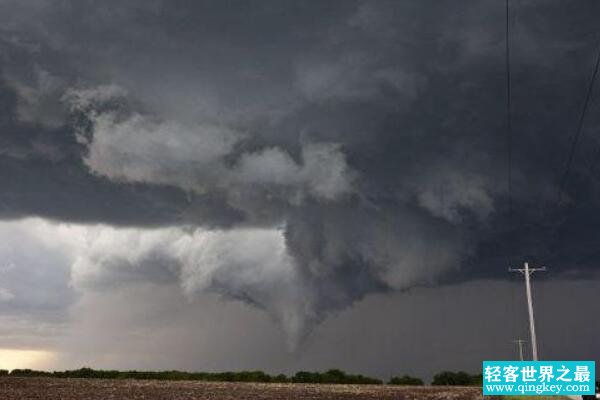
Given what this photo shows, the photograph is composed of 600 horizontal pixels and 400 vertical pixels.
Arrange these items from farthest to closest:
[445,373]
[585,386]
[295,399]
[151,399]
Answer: [445,373], [295,399], [151,399], [585,386]

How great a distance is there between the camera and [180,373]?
125625 mm

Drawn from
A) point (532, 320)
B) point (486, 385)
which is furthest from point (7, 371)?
point (486, 385)

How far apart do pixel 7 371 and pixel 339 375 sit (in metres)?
57.0

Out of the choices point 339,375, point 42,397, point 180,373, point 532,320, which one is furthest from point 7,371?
point 532,320

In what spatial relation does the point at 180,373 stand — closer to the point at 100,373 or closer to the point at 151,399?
the point at 100,373

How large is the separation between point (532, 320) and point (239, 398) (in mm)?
28787

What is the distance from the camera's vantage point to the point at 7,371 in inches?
4744

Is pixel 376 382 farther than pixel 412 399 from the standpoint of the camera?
Yes

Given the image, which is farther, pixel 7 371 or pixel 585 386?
pixel 7 371

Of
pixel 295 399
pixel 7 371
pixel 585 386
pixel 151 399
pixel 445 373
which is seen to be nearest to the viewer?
pixel 585 386

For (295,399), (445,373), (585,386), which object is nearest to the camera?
(585,386)

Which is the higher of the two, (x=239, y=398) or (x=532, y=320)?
(x=532, y=320)

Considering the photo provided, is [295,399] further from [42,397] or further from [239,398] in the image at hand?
[42,397]

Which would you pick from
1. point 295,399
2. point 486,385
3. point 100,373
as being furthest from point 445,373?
point 486,385
